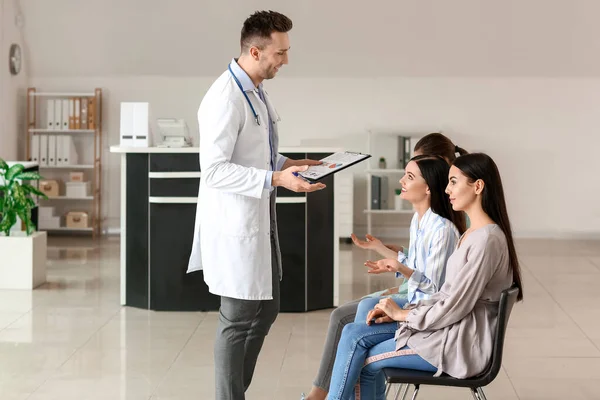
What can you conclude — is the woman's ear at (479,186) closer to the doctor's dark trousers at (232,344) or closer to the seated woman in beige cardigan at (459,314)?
the seated woman in beige cardigan at (459,314)

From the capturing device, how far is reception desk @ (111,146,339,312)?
555 cm

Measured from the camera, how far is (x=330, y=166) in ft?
10.1

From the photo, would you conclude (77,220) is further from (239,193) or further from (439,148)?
(239,193)

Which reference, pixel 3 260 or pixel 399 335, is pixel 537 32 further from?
→ pixel 399 335

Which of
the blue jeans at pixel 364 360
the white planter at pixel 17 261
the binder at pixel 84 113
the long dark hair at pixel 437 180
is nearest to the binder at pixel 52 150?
the binder at pixel 84 113

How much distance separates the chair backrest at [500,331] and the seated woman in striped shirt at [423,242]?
1.38 feet

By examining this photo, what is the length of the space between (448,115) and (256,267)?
6.60 meters

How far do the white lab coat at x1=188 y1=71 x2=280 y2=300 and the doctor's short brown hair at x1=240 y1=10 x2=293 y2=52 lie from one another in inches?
5.8

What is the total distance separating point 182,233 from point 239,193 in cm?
262

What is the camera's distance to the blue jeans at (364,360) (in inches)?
110

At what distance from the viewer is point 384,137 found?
947 cm

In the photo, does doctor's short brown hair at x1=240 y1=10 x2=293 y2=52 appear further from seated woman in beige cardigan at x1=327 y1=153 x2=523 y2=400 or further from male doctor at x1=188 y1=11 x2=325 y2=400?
seated woman in beige cardigan at x1=327 y1=153 x2=523 y2=400

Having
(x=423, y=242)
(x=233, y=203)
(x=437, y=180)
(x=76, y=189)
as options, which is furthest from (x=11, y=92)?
(x=423, y=242)

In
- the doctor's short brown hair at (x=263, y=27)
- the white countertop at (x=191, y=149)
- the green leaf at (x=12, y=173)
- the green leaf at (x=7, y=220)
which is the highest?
the doctor's short brown hair at (x=263, y=27)
